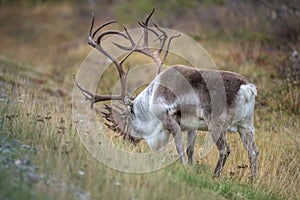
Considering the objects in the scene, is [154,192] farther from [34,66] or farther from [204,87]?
[34,66]

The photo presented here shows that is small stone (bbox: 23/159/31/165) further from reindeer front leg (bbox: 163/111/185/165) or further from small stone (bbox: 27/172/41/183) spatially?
reindeer front leg (bbox: 163/111/185/165)

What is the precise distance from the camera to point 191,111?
6.86m

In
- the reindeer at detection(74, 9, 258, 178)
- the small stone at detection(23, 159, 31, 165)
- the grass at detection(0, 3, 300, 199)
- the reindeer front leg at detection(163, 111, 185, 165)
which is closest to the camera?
the grass at detection(0, 3, 300, 199)

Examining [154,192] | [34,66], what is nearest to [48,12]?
[34,66]

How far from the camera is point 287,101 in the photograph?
972cm

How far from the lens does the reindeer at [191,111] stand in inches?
261

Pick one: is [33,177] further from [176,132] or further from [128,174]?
[176,132]

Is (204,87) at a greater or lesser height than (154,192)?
greater

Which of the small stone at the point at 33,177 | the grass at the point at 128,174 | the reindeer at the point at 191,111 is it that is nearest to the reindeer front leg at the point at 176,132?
the reindeer at the point at 191,111

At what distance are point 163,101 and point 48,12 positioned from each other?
2322 centimetres

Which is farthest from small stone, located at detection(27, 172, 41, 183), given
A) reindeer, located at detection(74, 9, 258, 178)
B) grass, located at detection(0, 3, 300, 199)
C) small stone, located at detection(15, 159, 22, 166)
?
reindeer, located at detection(74, 9, 258, 178)

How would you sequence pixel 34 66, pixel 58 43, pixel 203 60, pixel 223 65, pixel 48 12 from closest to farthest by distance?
pixel 223 65 < pixel 203 60 < pixel 34 66 < pixel 58 43 < pixel 48 12

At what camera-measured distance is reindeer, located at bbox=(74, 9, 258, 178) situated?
21.8 feet

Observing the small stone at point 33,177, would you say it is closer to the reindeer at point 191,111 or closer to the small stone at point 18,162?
the small stone at point 18,162
